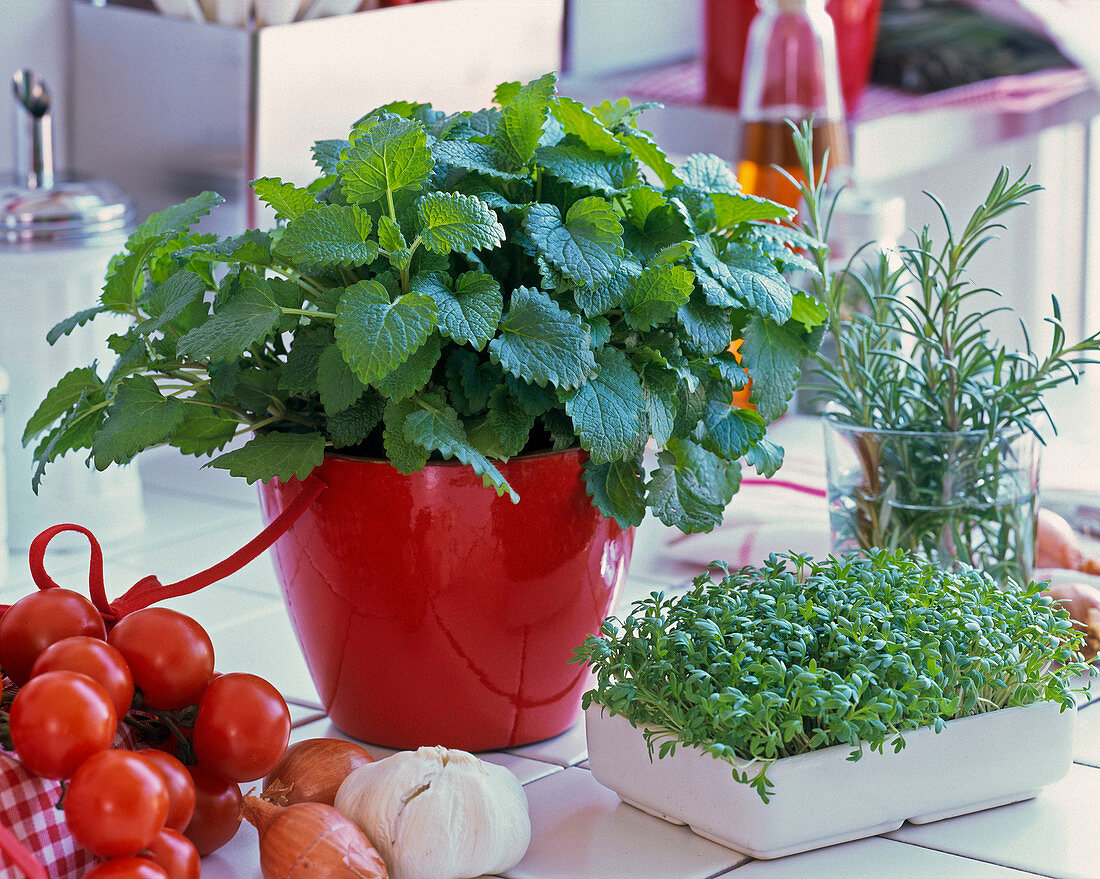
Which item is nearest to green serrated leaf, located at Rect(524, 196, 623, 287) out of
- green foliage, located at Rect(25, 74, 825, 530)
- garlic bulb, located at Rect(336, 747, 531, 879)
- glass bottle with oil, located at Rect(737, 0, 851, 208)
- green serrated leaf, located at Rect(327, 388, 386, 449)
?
green foliage, located at Rect(25, 74, 825, 530)

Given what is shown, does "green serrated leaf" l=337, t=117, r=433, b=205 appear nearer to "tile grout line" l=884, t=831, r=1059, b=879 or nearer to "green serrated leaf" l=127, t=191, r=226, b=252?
"green serrated leaf" l=127, t=191, r=226, b=252

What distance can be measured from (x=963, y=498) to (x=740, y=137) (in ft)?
2.06

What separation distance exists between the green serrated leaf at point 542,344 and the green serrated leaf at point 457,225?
30 mm

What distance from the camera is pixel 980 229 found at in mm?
743

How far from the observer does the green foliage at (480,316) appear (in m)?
0.59

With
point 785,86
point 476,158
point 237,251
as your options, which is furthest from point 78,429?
point 785,86

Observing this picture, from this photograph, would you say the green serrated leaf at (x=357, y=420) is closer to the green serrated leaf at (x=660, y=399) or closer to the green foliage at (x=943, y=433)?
the green serrated leaf at (x=660, y=399)

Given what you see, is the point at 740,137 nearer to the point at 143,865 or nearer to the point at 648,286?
the point at 648,286

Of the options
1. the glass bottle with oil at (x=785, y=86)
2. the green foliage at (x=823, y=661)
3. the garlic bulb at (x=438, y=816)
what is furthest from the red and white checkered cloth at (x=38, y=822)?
the glass bottle with oil at (x=785, y=86)

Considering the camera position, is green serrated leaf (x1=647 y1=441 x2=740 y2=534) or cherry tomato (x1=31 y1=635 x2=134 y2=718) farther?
green serrated leaf (x1=647 y1=441 x2=740 y2=534)

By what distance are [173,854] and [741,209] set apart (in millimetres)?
387

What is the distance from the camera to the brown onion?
602 millimetres

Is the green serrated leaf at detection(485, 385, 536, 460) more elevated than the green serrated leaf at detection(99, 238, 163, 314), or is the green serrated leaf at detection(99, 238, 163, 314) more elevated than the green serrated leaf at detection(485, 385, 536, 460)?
the green serrated leaf at detection(99, 238, 163, 314)

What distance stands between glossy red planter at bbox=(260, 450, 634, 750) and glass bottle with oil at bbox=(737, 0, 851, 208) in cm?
68
